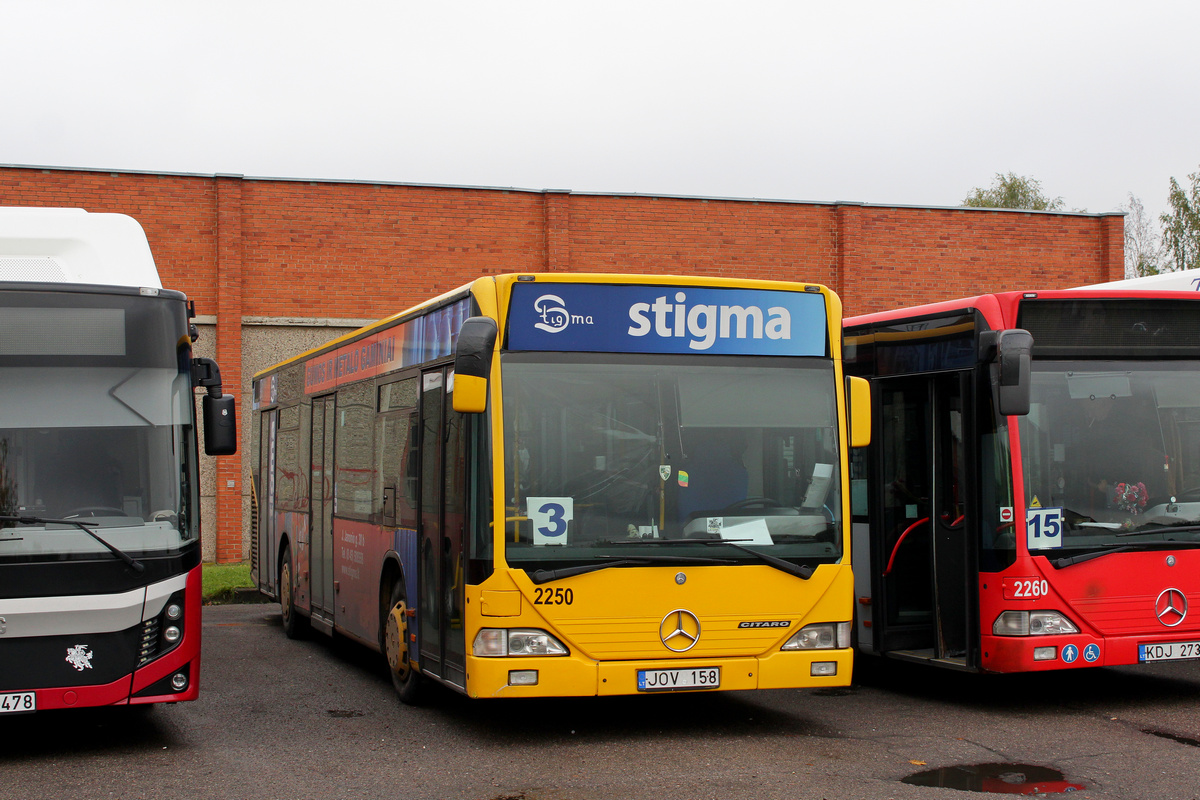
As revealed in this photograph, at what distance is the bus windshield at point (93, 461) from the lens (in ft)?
23.3

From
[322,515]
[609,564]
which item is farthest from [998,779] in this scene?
[322,515]

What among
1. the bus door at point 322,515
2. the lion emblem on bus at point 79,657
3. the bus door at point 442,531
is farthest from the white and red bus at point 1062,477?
the lion emblem on bus at point 79,657

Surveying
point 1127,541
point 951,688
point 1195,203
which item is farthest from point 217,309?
point 1195,203

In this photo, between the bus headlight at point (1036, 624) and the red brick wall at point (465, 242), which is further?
the red brick wall at point (465, 242)

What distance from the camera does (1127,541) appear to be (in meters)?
8.62

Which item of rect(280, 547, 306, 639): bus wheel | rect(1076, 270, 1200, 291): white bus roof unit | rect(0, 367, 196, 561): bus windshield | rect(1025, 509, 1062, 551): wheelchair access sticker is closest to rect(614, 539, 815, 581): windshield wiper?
rect(1025, 509, 1062, 551): wheelchair access sticker

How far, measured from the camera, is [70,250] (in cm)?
775

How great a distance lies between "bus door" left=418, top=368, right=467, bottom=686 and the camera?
769 cm

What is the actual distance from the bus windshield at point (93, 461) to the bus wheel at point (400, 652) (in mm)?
2004

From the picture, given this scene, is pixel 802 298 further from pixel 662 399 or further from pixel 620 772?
pixel 620 772

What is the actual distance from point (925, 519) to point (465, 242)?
45.1 feet

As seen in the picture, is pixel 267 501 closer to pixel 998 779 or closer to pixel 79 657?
pixel 79 657

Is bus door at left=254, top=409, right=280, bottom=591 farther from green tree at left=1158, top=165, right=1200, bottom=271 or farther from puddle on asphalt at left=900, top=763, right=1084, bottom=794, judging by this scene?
green tree at left=1158, top=165, right=1200, bottom=271

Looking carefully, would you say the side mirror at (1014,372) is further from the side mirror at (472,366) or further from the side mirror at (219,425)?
the side mirror at (219,425)
